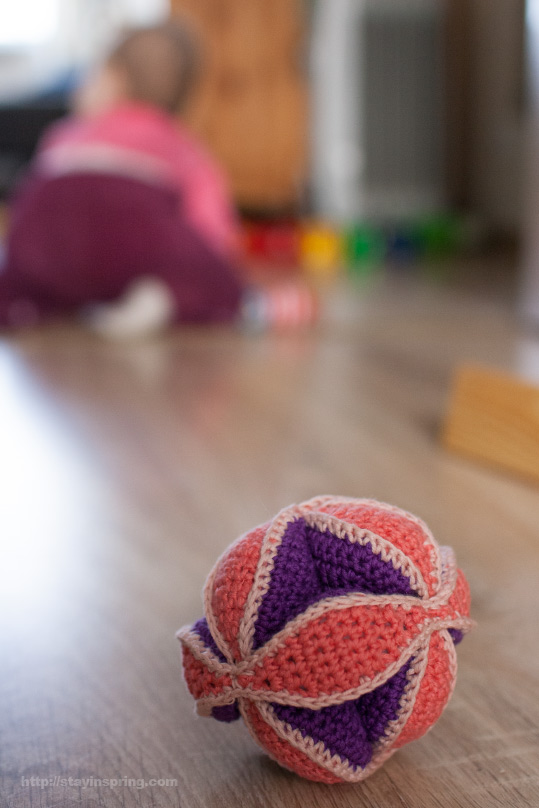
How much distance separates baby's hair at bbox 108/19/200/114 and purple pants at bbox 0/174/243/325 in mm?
298

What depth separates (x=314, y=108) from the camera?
3963 millimetres

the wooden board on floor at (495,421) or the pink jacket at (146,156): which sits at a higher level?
the pink jacket at (146,156)

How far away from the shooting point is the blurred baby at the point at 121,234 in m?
1.78

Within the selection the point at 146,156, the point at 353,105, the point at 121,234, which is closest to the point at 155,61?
the point at 146,156

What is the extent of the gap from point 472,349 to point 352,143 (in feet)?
8.61

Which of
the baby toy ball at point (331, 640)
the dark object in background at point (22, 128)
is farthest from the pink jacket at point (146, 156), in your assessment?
the dark object in background at point (22, 128)

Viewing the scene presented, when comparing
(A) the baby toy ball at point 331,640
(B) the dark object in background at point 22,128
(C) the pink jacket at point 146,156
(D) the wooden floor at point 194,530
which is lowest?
(D) the wooden floor at point 194,530

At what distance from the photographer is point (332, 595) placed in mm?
394

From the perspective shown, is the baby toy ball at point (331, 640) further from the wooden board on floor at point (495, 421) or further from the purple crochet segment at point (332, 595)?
the wooden board on floor at point (495, 421)

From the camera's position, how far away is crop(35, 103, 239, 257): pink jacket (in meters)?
1.89

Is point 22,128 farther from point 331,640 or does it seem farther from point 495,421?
point 331,640

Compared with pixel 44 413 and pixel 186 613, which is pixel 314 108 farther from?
pixel 186 613

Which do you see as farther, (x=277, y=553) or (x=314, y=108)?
(x=314, y=108)

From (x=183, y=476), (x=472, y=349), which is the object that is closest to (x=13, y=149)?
(x=472, y=349)
